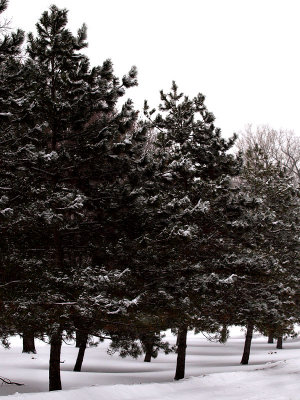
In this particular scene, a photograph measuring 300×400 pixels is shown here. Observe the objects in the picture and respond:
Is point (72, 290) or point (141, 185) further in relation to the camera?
point (141, 185)

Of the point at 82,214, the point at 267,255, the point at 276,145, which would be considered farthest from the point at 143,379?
the point at 276,145

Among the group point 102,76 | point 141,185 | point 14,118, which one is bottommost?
point 141,185

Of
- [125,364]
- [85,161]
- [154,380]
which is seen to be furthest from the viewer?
[125,364]

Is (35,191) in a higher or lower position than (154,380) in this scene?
higher

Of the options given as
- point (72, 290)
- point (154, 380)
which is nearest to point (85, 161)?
point (72, 290)

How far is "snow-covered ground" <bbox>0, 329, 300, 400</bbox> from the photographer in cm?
1052

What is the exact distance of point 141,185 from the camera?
1079 centimetres

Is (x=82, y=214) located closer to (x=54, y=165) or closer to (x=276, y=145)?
(x=54, y=165)

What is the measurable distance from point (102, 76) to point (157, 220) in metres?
3.85

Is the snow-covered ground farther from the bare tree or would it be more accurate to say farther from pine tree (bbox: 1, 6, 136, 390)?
the bare tree

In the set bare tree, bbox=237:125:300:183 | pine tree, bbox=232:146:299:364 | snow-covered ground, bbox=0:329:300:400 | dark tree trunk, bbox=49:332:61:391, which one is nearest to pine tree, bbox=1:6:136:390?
dark tree trunk, bbox=49:332:61:391

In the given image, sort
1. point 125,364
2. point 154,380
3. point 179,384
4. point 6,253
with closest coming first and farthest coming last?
point 6,253 → point 179,384 → point 154,380 → point 125,364

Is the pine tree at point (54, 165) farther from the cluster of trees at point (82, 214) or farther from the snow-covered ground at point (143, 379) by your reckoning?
the snow-covered ground at point (143, 379)

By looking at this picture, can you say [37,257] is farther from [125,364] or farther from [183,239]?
[125,364]
